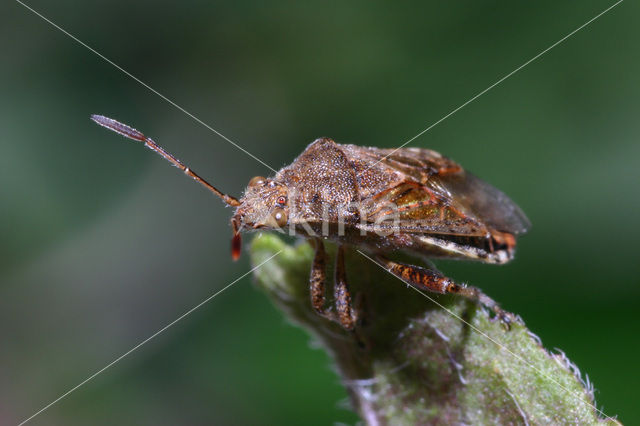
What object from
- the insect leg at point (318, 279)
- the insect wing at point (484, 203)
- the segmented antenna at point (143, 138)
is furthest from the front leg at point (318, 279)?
the insect wing at point (484, 203)

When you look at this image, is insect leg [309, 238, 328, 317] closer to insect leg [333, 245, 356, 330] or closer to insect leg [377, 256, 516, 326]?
insect leg [333, 245, 356, 330]

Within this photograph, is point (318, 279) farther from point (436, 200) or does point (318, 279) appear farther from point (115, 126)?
point (115, 126)

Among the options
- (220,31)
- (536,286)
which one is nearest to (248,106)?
(220,31)

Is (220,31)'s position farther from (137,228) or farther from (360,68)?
(137,228)

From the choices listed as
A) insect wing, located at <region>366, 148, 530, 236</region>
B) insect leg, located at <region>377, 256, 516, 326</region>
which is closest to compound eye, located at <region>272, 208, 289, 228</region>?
insect wing, located at <region>366, 148, 530, 236</region>

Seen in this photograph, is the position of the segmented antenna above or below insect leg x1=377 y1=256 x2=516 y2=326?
above

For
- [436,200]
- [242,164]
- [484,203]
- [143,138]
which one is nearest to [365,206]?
[436,200]

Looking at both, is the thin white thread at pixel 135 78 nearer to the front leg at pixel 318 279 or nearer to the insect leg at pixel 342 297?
the front leg at pixel 318 279
